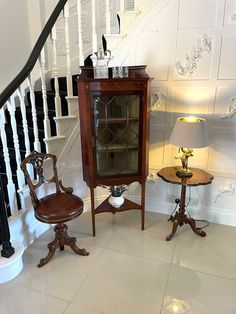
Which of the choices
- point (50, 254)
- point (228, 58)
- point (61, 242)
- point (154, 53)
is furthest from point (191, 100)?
point (50, 254)

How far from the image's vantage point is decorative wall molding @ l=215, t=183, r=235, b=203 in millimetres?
2400

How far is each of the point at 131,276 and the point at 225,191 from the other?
125 centimetres

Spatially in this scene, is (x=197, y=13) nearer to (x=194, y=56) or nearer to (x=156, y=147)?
(x=194, y=56)

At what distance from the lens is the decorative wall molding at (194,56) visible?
2.15m

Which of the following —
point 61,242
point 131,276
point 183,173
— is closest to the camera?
point 131,276

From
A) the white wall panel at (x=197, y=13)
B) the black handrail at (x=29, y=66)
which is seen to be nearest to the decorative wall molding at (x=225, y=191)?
the white wall panel at (x=197, y=13)

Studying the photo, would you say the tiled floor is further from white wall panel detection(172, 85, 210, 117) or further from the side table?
white wall panel detection(172, 85, 210, 117)

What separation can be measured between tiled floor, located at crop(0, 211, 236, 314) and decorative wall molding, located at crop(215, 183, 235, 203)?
32cm

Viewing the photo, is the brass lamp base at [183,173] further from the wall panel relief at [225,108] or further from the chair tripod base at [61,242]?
the chair tripod base at [61,242]

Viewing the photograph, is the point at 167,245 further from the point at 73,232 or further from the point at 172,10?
the point at 172,10

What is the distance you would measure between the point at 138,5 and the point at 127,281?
7.73 ft

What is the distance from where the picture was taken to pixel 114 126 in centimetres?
221

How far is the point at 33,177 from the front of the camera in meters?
2.28

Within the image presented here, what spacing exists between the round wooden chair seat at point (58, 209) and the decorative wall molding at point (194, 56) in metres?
1.52
